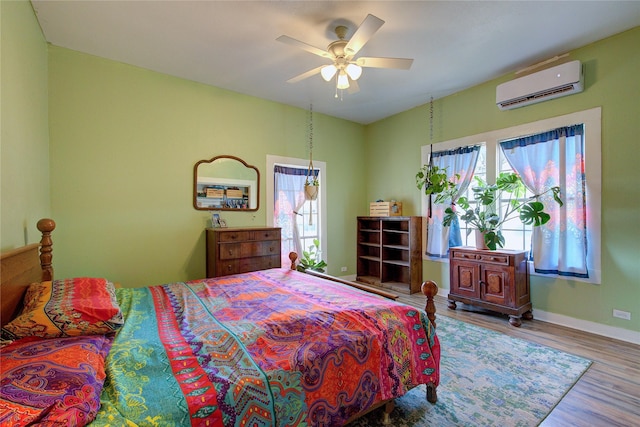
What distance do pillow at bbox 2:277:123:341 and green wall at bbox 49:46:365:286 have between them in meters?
1.66

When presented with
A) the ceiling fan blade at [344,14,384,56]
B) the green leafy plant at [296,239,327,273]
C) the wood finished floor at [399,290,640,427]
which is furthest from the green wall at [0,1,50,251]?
the wood finished floor at [399,290,640,427]

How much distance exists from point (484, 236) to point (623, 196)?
50.2 inches

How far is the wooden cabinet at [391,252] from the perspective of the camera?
4.52 metres

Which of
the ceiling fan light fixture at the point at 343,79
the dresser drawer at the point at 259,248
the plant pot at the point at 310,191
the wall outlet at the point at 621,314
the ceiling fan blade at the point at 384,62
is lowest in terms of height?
the wall outlet at the point at 621,314

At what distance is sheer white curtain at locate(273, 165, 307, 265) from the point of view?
14.8ft

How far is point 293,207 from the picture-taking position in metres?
4.64

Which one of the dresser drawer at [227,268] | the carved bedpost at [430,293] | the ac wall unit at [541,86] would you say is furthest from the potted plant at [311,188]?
the carved bedpost at [430,293]

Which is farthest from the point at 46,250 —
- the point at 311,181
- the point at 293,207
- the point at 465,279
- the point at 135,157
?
the point at 465,279

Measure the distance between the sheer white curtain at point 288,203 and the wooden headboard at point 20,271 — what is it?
8.80ft

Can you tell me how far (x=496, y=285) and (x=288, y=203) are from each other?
3.01 m

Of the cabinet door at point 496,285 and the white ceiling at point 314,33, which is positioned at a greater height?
the white ceiling at point 314,33

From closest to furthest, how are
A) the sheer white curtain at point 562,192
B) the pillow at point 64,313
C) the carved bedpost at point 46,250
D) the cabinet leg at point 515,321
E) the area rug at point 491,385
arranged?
1. the pillow at point 64,313
2. the area rug at point 491,385
3. the carved bedpost at point 46,250
4. the sheer white curtain at point 562,192
5. the cabinet leg at point 515,321

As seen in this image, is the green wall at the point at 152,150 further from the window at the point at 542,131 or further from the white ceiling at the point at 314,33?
the white ceiling at the point at 314,33

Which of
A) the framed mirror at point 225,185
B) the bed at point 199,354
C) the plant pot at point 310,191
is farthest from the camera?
the plant pot at point 310,191
